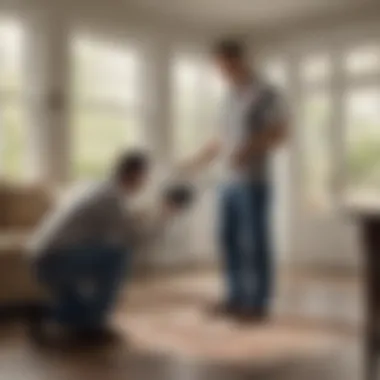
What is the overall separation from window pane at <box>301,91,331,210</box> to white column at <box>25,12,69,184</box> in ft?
7.26

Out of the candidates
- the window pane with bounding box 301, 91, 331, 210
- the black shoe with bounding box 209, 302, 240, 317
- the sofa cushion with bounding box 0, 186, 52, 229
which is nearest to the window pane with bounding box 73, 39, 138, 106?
the sofa cushion with bounding box 0, 186, 52, 229

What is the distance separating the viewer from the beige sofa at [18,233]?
387 cm

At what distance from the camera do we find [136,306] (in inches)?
168

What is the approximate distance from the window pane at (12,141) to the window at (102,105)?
1.40 feet

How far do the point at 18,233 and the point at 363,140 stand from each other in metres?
3.27

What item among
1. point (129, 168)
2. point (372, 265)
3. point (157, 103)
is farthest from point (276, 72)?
point (372, 265)

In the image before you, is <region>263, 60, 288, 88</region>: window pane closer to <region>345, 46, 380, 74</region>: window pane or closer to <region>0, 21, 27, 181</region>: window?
<region>345, 46, 380, 74</region>: window pane

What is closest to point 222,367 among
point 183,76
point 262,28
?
point 183,76

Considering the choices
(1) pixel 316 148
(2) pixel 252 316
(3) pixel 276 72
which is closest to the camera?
(2) pixel 252 316

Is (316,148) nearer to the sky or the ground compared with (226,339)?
nearer to the sky

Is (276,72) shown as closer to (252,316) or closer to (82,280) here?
(252,316)

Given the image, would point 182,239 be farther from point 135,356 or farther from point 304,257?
point 135,356

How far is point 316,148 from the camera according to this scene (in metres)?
6.59

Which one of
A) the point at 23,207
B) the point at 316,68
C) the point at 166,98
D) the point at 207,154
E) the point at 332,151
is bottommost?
the point at 23,207
